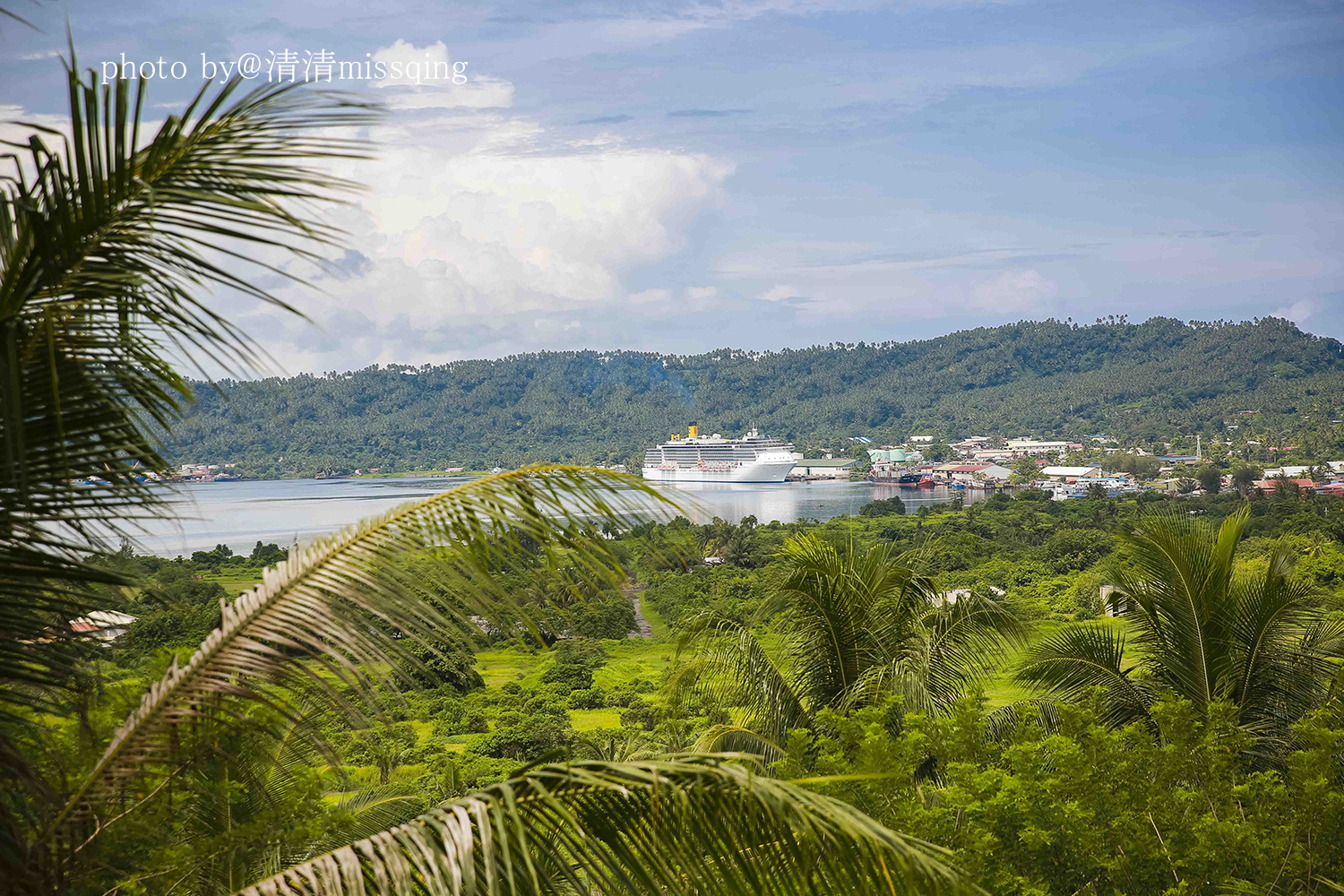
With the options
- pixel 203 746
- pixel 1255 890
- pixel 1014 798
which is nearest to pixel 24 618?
pixel 203 746

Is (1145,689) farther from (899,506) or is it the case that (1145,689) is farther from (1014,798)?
(899,506)

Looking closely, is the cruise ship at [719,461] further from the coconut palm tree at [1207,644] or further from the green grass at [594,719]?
the coconut palm tree at [1207,644]

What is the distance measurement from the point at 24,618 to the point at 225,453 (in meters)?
61.5

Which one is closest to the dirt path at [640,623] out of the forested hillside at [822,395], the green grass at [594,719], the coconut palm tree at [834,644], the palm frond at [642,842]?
the green grass at [594,719]

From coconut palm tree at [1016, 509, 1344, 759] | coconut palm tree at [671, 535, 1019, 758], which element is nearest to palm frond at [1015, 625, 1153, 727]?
coconut palm tree at [1016, 509, 1344, 759]

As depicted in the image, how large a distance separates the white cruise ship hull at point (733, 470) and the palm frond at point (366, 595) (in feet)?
235

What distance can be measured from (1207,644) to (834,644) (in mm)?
2717

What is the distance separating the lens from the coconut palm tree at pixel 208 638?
5.92 ft

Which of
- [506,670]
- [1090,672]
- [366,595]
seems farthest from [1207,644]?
[506,670]

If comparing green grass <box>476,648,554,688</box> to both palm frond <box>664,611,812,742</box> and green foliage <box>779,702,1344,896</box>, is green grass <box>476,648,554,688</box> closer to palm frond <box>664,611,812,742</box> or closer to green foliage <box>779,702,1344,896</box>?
palm frond <box>664,611,812,742</box>

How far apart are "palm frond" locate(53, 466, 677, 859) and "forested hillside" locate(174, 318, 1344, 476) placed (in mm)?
54843

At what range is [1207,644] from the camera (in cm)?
764

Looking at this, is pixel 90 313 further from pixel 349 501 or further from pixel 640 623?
pixel 349 501

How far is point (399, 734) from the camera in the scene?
15742 mm
